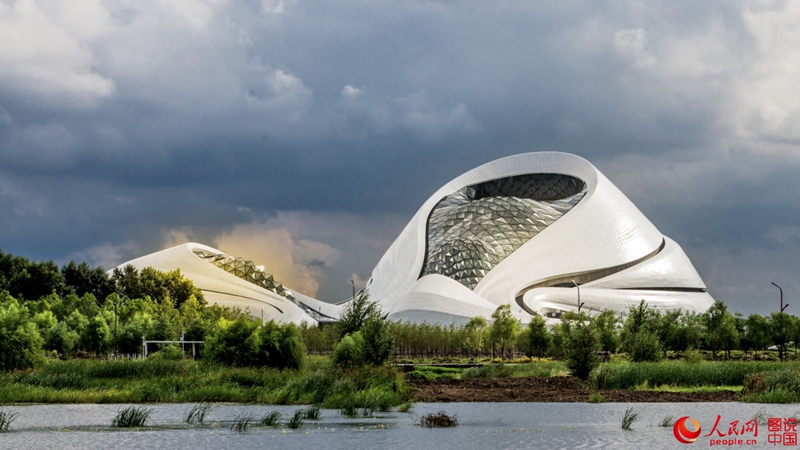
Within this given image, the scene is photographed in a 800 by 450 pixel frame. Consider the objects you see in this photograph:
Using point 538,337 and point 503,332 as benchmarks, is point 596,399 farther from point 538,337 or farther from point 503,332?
point 503,332

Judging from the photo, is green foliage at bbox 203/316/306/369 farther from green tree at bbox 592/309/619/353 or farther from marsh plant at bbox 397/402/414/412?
green tree at bbox 592/309/619/353

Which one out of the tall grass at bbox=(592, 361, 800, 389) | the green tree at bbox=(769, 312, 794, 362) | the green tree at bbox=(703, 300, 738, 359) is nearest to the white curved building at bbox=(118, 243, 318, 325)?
the green tree at bbox=(703, 300, 738, 359)

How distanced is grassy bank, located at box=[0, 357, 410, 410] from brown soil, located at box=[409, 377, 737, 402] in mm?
3103

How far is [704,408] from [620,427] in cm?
668

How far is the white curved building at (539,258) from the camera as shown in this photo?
3260 inches

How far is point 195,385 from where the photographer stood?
116 feet

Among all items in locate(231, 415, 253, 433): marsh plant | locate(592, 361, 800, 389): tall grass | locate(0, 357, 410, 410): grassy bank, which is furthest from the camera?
locate(592, 361, 800, 389): tall grass

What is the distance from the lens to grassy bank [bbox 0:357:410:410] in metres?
32.3

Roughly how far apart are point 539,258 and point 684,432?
64.5 meters

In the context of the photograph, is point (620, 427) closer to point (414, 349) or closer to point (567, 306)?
point (414, 349)

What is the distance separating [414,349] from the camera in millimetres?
74438

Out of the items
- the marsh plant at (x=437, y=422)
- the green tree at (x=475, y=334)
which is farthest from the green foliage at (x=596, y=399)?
the green tree at (x=475, y=334)

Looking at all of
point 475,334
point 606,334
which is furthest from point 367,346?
point 475,334

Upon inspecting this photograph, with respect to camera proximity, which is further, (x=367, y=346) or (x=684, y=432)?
(x=367, y=346)
